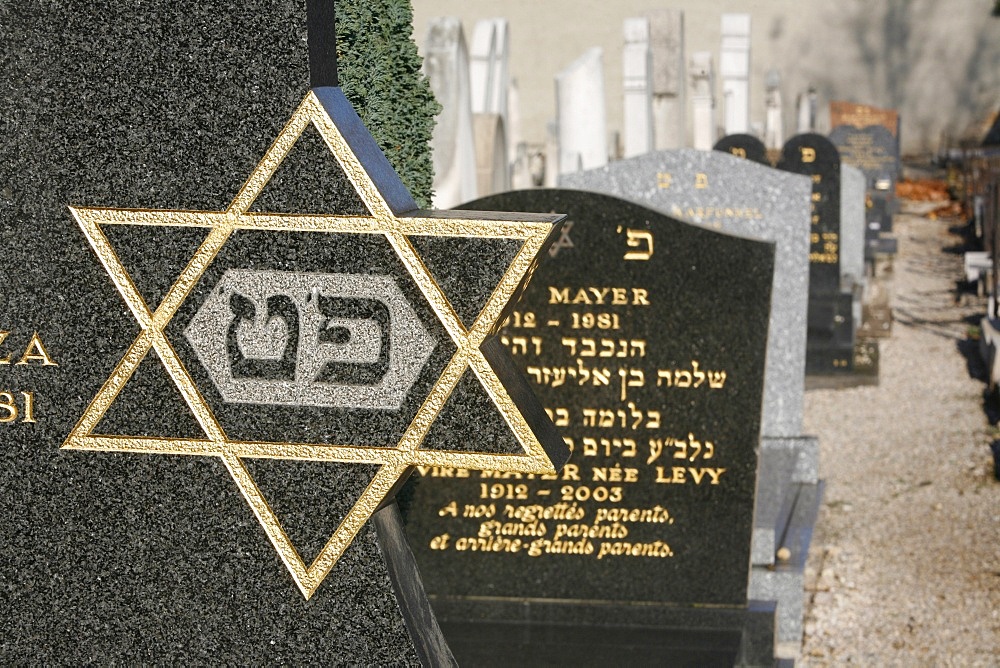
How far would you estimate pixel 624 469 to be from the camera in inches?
194

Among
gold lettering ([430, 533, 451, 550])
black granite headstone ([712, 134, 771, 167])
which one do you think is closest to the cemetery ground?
gold lettering ([430, 533, 451, 550])

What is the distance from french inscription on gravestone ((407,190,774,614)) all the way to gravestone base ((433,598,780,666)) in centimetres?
6

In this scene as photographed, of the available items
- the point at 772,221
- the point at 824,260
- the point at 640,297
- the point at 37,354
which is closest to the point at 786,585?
the point at 640,297

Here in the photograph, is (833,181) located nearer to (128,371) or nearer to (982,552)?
(982,552)

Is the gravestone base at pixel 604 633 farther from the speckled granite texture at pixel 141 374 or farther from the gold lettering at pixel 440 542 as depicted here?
the speckled granite texture at pixel 141 374

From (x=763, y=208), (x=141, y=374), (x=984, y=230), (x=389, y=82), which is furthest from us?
(x=984, y=230)

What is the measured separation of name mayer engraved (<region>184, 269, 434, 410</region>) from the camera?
7.52 feet

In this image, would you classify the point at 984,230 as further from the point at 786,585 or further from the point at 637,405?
the point at 637,405

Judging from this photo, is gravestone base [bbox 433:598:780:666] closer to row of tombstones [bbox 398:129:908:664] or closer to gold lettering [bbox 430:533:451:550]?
row of tombstones [bbox 398:129:908:664]

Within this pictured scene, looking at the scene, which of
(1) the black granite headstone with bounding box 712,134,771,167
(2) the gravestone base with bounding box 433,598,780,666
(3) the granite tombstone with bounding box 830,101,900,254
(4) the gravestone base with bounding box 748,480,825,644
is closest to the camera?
(2) the gravestone base with bounding box 433,598,780,666

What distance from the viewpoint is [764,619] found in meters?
4.89

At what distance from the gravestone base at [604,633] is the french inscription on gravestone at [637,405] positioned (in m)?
0.06

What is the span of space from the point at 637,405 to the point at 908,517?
3.43 metres

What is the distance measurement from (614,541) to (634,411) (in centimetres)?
53
